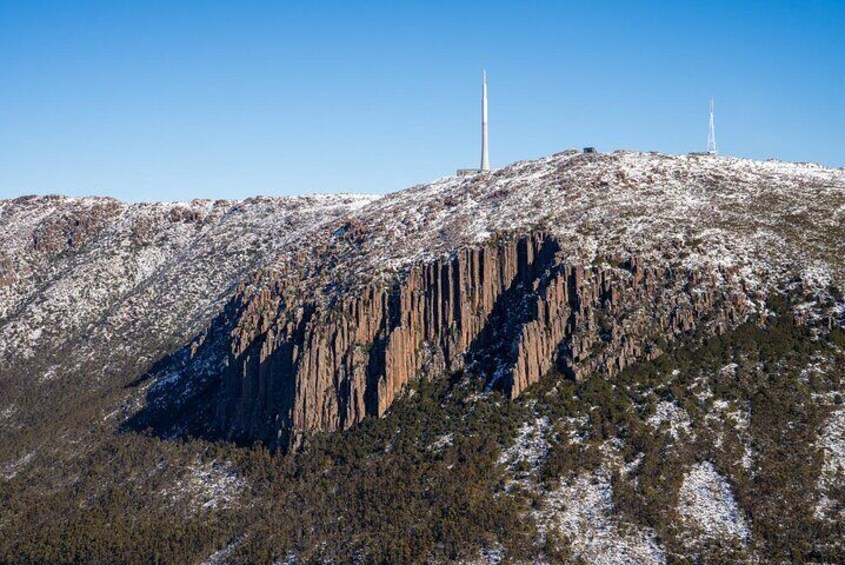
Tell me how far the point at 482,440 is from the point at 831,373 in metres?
37.3

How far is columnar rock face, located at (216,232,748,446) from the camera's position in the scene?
88438mm

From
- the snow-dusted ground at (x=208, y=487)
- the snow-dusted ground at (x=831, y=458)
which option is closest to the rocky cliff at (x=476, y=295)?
the snow-dusted ground at (x=208, y=487)

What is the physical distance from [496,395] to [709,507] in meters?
27.1

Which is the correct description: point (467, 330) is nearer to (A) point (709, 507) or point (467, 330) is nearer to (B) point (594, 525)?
(B) point (594, 525)

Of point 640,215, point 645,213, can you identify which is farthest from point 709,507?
point 645,213

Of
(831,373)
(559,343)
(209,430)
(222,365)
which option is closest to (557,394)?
(559,343)

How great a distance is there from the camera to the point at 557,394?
85.4 m

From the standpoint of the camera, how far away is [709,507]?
68.4 m

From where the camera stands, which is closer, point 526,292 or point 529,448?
point 529,448

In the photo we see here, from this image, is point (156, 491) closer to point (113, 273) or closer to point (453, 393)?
point (453, 393)

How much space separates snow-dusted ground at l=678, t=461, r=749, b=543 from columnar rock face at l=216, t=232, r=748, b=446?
1762cm

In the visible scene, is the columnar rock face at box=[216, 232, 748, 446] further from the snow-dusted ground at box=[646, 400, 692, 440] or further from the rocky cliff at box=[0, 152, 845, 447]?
the snow-dusted ground at box=[646, 400, 692, 440]

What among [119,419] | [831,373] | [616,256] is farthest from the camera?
[119,419]

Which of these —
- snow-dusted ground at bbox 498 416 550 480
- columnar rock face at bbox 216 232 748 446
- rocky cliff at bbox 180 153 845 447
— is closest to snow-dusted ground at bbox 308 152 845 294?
rocky cliff at bbox 180 153 845 447
